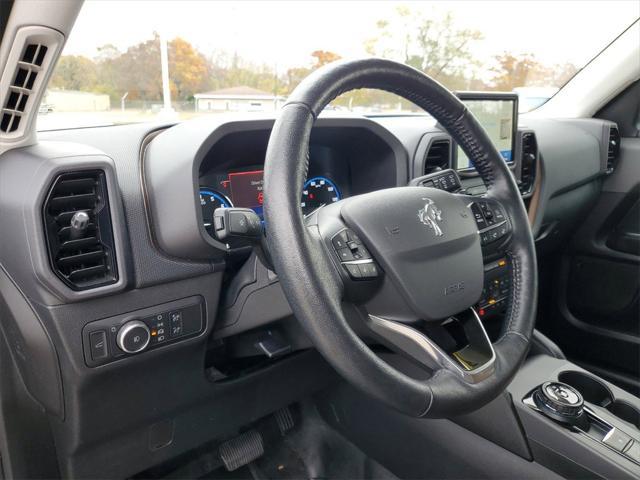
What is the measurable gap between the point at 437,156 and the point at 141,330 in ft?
3.54

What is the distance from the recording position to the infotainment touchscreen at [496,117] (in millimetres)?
1887

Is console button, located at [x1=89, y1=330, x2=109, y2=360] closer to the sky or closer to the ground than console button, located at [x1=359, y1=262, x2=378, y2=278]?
closer to the ground

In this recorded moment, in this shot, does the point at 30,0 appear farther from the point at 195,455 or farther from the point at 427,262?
the point at 195,455

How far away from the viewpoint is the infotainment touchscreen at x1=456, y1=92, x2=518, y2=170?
1.89 m

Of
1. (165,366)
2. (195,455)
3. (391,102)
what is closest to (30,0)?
(165,366)

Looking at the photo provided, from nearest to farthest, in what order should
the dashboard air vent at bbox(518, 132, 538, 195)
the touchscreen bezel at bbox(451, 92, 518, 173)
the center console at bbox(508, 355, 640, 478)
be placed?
the center console at bbox(508, 355, 640, 478)
the touchscreen bezel at bbox(451, 92, 518, 173)
the dashboard air vent at bbox(518, 132, 538, 195)

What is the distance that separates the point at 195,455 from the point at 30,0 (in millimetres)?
1420

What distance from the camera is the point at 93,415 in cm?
126

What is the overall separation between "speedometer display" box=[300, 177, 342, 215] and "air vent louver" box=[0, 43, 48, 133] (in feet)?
2.43

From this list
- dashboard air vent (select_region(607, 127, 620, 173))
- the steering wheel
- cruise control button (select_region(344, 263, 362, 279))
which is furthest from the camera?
dashboard air vent (select_region(607, 127, 620, 173))

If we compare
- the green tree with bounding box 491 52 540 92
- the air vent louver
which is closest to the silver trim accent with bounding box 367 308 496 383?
the air vent louver

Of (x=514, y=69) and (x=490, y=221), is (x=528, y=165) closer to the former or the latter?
(x=514, y=69)

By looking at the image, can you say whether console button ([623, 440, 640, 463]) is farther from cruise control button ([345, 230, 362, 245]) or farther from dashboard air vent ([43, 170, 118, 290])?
dashboard air vent ([43, 170, 118, 290])

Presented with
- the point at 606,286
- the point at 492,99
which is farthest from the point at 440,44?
the point at 606,286
